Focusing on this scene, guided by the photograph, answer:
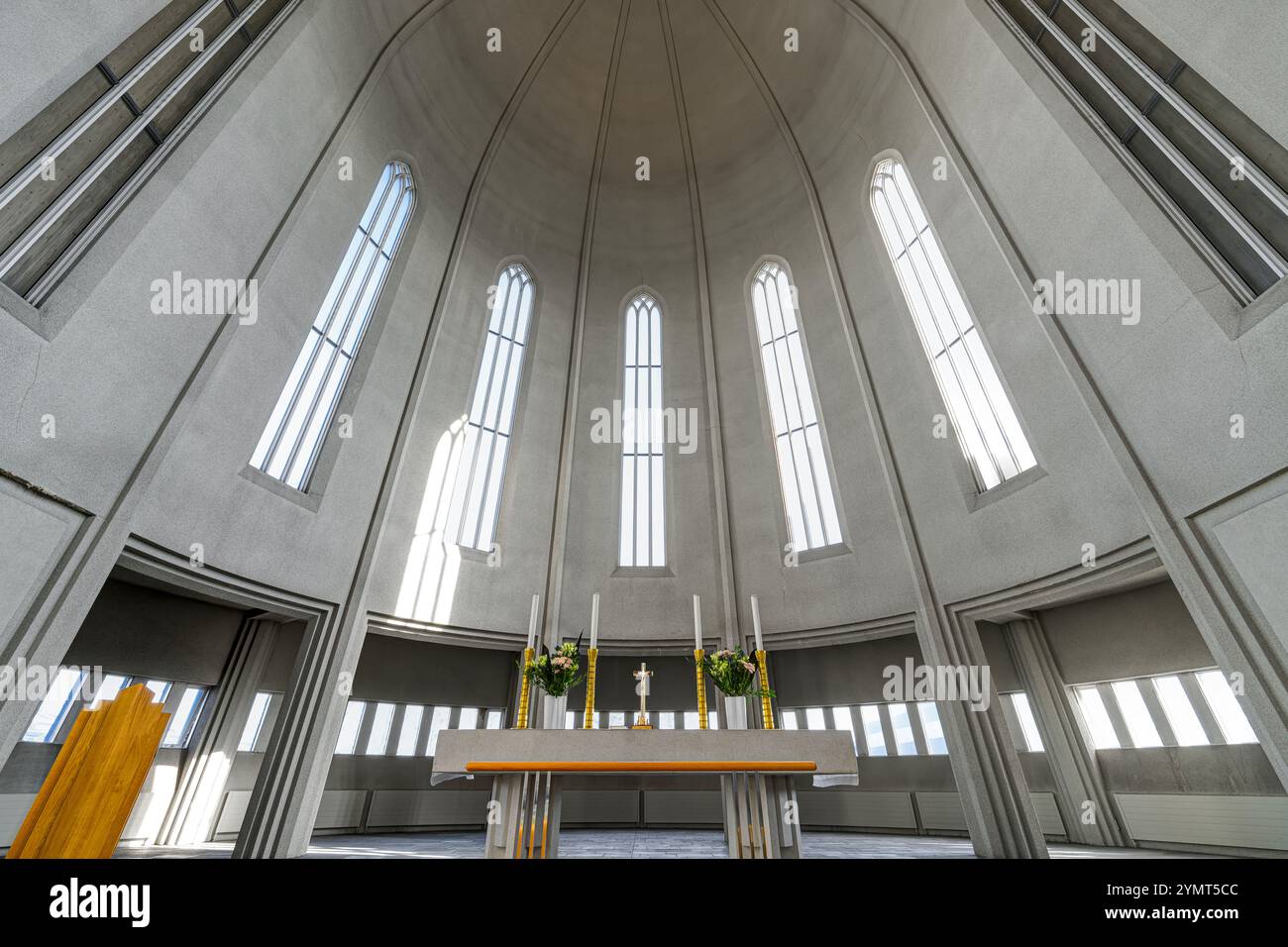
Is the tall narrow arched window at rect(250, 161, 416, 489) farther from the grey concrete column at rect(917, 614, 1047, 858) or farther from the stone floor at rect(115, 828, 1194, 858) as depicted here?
the grey concrete column at rect(917, 614, 1047, 858)

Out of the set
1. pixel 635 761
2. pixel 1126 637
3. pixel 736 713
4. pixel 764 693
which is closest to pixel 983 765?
pixel 736 713

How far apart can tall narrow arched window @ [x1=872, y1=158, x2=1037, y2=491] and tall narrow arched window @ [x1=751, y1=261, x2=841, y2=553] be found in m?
2.08

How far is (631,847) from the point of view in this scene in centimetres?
742

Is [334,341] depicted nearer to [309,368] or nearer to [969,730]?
[309,368]

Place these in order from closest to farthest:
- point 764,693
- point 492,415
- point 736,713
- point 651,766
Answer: point 651,766
point 764,693
point 736,713
point 492,415

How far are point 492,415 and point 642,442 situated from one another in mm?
2911

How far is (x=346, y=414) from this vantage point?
7.72 m

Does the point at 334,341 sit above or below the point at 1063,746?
above

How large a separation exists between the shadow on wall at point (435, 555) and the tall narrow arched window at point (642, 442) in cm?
298

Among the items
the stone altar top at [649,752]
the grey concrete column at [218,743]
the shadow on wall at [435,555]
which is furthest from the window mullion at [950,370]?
the grey concrete column at [218,743]

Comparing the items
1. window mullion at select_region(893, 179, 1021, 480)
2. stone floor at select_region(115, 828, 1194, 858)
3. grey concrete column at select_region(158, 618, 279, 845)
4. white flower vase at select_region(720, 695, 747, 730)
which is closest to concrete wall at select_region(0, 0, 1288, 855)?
window mullion at select_region(893, 179, 1021, 480)

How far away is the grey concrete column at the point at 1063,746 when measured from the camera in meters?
8.12

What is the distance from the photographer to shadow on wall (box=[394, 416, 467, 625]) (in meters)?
8.11
